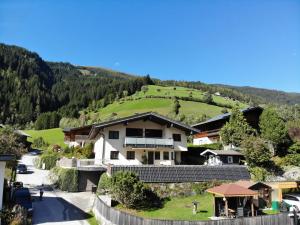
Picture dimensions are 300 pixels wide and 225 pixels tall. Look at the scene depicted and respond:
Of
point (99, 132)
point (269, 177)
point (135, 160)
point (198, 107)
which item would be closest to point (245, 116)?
point (269, 177)

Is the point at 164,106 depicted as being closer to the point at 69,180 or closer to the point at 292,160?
the point at 292,160

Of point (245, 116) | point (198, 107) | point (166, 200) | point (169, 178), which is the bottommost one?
point (166, 200)

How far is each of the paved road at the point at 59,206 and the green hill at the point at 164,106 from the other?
5801 centimetres

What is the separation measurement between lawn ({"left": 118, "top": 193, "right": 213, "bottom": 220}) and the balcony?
39.4 feet

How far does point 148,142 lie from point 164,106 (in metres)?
73.4

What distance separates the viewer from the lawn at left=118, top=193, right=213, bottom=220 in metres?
24.7

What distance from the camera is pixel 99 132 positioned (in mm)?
44156

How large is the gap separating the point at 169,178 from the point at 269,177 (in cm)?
1402

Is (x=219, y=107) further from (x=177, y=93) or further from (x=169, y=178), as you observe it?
(x=169, y=178)

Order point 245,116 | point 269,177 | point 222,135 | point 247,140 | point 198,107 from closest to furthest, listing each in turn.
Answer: point 269,177 → point 247,140 → point 222,135 → point 245,116 → point 198,107

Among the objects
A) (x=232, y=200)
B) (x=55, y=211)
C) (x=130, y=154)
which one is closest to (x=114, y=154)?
(x=130, y=154)

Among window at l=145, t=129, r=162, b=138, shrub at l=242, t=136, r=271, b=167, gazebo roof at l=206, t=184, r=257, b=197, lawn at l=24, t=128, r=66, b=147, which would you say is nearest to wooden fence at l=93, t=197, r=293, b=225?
gazebo roof at l=206, t=184, r=257, b=197

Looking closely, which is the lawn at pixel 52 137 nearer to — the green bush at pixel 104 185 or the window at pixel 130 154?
the window at pixel 130 154

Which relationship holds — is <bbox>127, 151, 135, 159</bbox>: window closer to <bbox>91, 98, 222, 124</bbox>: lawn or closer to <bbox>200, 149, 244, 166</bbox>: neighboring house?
<bbox>200, 149, 244, 166</bbox>: neighboring house
